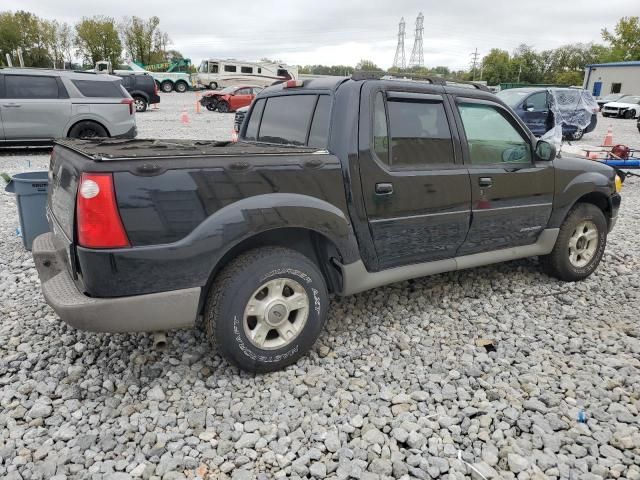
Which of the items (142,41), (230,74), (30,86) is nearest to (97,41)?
(142,41)

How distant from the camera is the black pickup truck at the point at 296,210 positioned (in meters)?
2.52

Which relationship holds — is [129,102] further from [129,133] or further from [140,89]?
[140,89]

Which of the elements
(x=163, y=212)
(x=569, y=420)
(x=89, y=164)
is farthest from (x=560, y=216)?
(x=89, y=164)

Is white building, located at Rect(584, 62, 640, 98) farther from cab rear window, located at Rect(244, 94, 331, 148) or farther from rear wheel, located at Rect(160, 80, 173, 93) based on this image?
cab rear window, located at Rect(244, 94, 331, 148)

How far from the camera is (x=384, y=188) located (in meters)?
3.24

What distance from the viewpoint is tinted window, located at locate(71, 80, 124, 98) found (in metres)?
10.5

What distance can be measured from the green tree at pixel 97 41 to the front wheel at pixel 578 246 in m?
72.0

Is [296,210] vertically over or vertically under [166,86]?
under

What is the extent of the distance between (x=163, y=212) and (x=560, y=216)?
11.3ft

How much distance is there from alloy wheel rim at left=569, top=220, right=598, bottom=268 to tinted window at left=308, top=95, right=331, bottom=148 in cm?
267

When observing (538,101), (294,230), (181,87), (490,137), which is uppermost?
(181,87)

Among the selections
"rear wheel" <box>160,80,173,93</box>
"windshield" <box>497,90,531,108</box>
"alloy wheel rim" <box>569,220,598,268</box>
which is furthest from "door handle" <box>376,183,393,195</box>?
"rear wheel" <box>160,80,173,93</box>

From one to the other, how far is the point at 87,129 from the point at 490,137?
943cm

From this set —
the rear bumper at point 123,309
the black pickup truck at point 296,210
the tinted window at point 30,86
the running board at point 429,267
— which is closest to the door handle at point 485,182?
the black pickup truck at point 296,210
